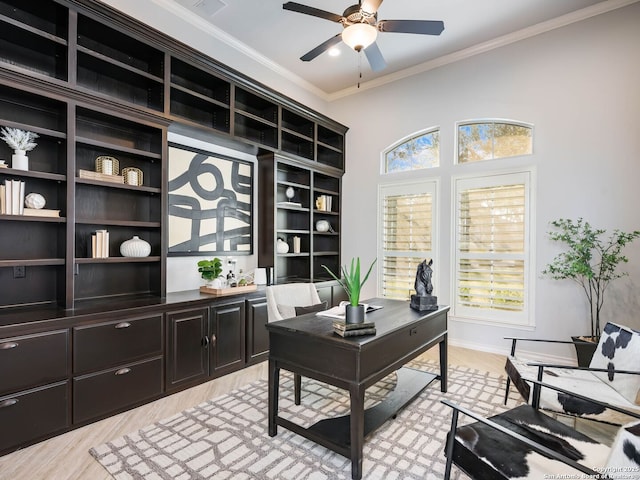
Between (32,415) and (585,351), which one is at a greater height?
(585,351)

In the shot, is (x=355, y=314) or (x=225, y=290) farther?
(x=225, y=290)

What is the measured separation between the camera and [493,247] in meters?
4.24

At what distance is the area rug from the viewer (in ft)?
6.49

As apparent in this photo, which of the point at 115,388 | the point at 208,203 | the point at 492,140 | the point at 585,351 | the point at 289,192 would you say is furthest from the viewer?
the point at 289,192

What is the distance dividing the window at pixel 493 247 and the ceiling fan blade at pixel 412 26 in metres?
2.22

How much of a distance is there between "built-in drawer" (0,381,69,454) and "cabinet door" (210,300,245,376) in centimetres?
122

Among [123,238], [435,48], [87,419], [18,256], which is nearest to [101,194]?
[123,238]

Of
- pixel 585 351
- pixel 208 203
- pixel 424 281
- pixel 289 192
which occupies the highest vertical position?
pixel 289 192

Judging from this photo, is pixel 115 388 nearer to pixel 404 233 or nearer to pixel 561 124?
pixel 404 233

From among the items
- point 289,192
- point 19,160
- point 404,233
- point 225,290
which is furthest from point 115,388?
point 404,233

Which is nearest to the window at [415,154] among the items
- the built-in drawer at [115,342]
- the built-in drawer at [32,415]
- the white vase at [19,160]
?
the built-in drawer at [115,342]

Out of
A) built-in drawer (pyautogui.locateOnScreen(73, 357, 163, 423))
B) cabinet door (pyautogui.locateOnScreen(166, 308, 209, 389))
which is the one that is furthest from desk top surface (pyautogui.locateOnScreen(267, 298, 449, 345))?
built-in drawer (pyautogui.locateOnScreen(73, 357, 163, 423))

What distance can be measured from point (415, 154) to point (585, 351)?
303 cm

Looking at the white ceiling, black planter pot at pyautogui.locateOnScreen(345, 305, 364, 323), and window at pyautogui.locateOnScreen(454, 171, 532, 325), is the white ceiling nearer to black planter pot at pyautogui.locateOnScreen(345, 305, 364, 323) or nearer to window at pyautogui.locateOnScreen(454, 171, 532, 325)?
window at pyautogui.locateOnScreen(454, 171, 532, 325)
